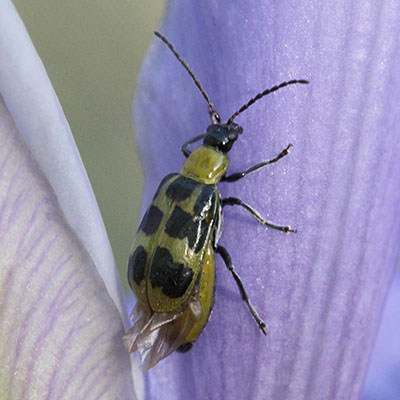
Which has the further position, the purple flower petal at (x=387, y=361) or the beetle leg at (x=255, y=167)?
the purple flower petal at (x=387, y=361)

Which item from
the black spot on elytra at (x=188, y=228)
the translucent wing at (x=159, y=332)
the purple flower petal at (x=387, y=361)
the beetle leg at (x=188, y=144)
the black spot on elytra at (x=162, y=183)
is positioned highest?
the beetle leg at (x=188, y=144)

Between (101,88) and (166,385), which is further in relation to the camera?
(101,88)

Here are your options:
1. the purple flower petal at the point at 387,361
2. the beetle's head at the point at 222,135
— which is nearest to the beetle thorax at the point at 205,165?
the beetle's head at the point at 222,135

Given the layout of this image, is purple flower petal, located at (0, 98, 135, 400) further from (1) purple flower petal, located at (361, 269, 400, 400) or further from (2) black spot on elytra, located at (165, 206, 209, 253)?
(1) purple flower petal, located at (361, 269, 400, 400)

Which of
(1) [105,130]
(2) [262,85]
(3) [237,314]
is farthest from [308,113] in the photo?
(1) [105,130]

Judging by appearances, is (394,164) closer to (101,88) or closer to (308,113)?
(308,113)

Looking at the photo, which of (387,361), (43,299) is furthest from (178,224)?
(387,361)

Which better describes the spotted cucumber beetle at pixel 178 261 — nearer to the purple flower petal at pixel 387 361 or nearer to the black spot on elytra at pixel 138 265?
the black spot on elytra at pixel 138 265

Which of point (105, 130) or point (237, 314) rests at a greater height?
point (237, 314)
